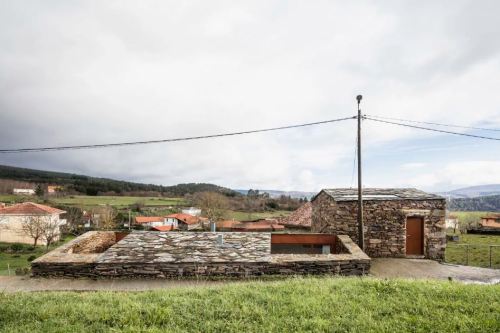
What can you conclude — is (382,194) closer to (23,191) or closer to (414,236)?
(414,236)

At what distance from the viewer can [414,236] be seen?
1359 cm

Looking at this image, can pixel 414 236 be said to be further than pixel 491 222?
No

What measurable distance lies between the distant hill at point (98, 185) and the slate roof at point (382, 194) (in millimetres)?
75354

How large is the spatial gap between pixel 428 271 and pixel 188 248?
861cm

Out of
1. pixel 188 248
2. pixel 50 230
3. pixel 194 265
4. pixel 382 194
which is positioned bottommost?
pixel 50 230

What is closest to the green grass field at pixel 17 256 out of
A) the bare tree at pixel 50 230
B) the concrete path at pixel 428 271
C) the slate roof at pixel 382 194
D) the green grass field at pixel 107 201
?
the bare tree at pixel 50 230

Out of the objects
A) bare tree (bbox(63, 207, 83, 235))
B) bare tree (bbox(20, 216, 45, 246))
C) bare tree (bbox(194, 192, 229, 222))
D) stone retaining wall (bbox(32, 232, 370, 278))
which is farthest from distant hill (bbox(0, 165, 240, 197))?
stone retaining wall (bbox(32, 232, 370, 278))

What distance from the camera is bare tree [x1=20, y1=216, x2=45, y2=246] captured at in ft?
139

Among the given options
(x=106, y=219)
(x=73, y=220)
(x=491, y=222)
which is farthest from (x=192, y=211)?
(x=491, y=222)

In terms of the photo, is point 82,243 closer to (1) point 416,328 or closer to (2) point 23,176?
(1) point 416,328

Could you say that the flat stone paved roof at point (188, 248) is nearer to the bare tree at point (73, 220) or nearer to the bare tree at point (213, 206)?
the bare tree at point (213, 206)

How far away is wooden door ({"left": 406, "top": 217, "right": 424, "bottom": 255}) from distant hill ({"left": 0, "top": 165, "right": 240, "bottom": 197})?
256ft

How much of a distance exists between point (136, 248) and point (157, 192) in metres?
97.3

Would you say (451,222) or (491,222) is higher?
(491,222)
